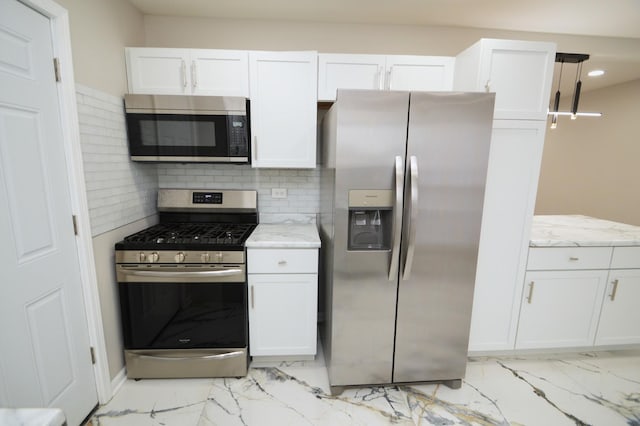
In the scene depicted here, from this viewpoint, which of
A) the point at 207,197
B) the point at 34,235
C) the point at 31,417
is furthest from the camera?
the point at 207,197

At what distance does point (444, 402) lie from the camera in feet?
5.99

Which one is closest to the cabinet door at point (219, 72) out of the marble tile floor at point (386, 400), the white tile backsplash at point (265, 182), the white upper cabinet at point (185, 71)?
the white upper cabinet at point (185, 71)

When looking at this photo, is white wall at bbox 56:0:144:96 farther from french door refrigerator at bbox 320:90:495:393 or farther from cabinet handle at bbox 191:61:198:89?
french door refrigerator at bbox 320:90:495:393

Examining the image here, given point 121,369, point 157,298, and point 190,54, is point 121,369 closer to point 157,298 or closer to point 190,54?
point 157,298

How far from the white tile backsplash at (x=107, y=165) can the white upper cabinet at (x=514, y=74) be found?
2360mm

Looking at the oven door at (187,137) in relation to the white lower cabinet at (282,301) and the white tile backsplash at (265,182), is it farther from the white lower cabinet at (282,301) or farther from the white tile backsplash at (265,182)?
the white lower cabinet at (282,301)

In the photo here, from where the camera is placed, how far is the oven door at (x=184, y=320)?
1.85 meters

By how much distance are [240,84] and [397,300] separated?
6.08ft

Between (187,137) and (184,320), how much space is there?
127 centimetres

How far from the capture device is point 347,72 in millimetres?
2086

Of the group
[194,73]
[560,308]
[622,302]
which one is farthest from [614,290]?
[194,73]

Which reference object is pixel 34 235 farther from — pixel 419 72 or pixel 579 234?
pixel 579 234

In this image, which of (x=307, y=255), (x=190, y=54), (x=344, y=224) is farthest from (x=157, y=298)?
(x=190, y=54)

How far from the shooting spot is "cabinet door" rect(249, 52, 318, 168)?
80.7 inches
